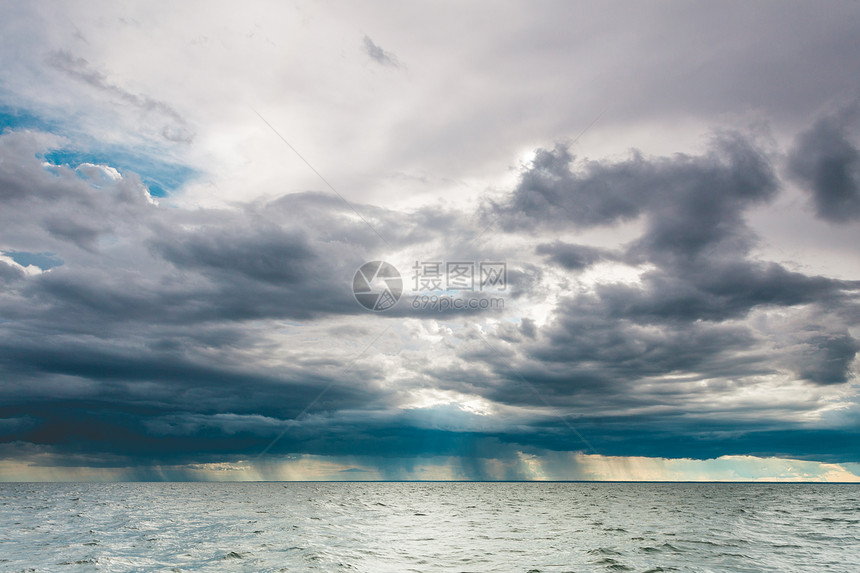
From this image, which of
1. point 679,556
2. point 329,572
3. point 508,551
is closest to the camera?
point 329,572

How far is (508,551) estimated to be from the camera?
42.2 metres

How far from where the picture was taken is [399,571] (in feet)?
109

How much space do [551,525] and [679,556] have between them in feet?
94.5

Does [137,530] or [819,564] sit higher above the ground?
[819,564]

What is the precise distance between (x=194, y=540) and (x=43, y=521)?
38.1m

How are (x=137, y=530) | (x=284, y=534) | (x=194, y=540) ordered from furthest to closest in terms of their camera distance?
(x=137, y=530)
(x=284, y=534)
(x=194, y=540)

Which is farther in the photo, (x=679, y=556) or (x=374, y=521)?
(x=374, y=521)

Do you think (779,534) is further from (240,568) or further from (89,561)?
(89,561)

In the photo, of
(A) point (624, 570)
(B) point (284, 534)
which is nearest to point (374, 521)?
(B) point (284, 534)

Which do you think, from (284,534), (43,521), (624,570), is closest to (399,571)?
(624,570)

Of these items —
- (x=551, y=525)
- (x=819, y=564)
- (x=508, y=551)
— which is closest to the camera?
(x=819, y=564)

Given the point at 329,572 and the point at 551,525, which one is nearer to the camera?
the point at 329,572

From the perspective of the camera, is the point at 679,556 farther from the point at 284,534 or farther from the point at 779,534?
the point at 284,534

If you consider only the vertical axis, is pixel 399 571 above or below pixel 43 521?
above
